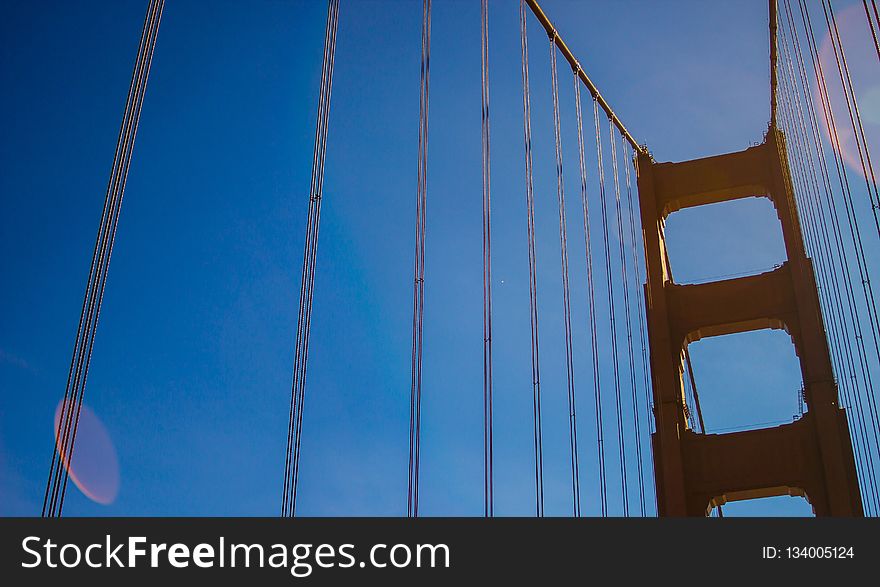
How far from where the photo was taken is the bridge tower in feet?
34.9

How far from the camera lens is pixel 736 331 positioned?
12.5 metres

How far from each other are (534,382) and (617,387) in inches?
197

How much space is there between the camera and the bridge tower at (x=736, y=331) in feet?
34.9

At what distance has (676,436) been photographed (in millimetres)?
11336

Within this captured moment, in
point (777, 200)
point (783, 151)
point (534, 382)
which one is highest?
point (783, 151)

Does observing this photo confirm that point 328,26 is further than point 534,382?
No

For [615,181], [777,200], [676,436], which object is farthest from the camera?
[615,181]
